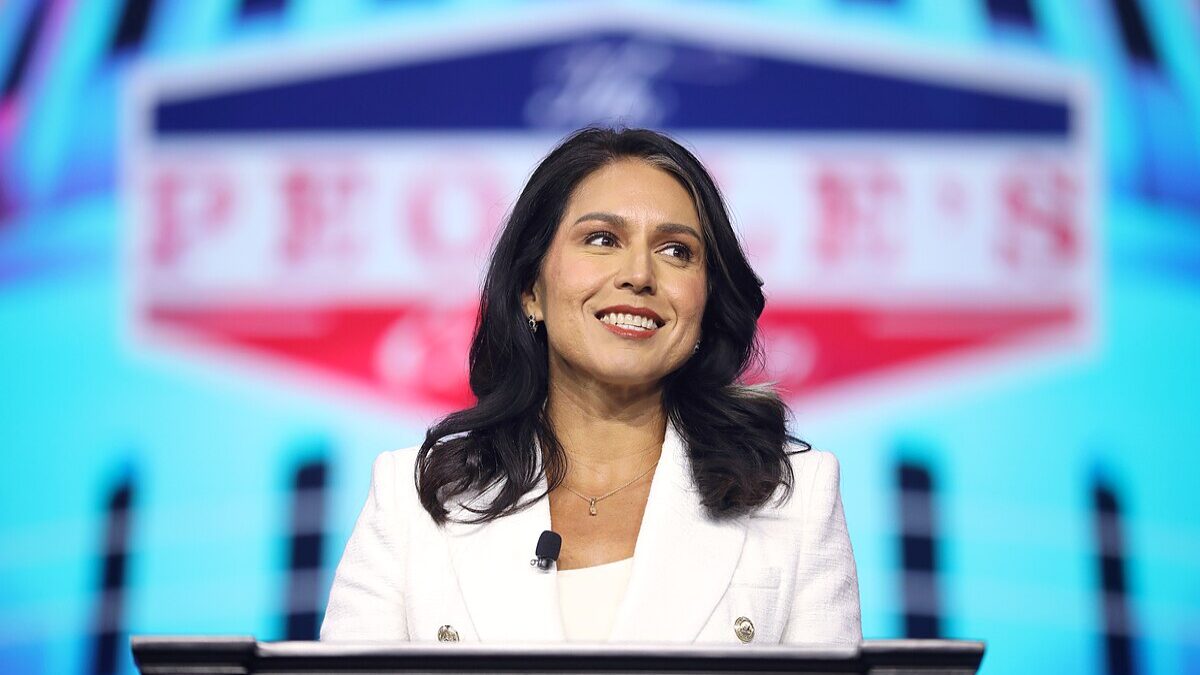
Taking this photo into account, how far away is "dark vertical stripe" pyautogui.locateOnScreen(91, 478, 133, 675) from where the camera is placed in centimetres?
363

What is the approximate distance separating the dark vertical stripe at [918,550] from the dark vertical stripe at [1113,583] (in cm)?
41

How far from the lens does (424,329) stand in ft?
12.1

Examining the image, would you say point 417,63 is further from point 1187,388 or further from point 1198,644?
point 1198,644

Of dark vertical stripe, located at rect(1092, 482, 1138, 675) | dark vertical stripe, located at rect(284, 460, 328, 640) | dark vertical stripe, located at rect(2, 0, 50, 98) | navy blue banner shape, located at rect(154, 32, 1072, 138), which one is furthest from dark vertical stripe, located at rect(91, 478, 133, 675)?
dark vertical stripe, located at rect(1092, 482, 1138, 675)

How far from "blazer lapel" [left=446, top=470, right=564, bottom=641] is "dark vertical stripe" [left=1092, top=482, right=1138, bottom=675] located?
215 cm

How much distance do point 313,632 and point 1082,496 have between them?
1937mm

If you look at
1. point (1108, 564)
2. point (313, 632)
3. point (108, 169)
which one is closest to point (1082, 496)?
point (1108, 564)

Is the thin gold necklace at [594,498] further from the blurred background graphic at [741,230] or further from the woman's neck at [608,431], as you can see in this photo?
the blurred background graphic at [741,230]

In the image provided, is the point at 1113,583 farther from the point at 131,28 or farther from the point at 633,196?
the point at 131,28

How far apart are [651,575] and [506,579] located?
183 millimetres

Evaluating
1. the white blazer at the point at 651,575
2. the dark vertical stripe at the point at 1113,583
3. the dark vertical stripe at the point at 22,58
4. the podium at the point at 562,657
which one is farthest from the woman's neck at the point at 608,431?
the dark vertical stripe at the point at 22,58

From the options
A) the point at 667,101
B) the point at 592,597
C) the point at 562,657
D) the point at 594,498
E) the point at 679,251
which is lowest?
the point at 562,657

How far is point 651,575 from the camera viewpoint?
1.82m

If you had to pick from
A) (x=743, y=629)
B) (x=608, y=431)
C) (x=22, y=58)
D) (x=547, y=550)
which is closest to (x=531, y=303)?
(x=608, y=431)
